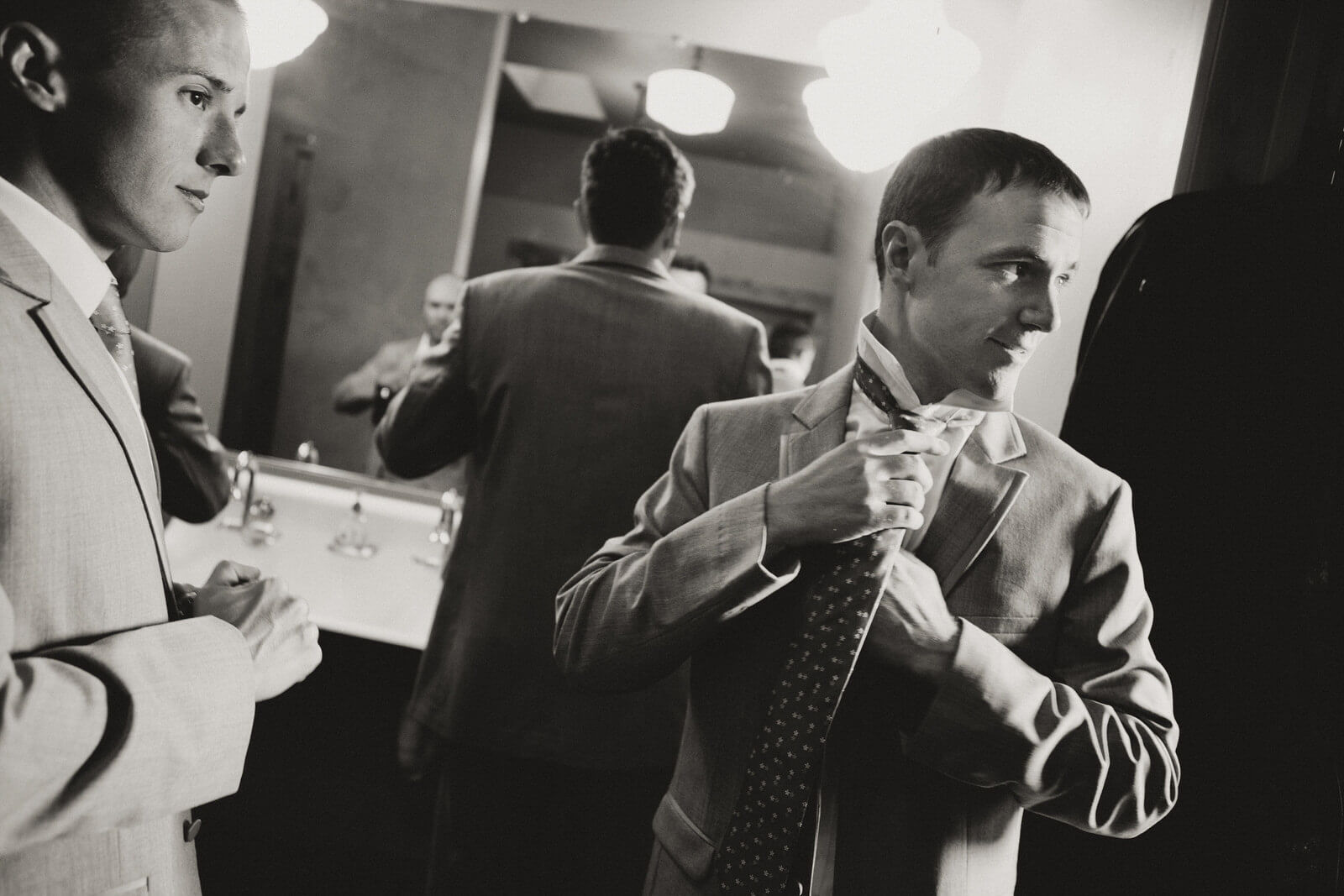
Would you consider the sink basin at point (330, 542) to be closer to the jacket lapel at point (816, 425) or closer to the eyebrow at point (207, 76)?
the jacket lapel at point (816, 425)

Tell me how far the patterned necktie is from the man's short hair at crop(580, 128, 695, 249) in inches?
40.5

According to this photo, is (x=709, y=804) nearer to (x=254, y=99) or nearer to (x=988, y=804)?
(x=988, y=804)

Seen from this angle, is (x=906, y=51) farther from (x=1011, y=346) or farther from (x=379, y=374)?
(x=379, y=374)

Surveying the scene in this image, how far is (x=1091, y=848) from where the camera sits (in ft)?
4.17

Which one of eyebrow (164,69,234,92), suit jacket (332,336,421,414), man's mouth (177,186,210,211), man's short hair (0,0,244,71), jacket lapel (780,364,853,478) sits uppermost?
man's short hair (0,0,244,71)

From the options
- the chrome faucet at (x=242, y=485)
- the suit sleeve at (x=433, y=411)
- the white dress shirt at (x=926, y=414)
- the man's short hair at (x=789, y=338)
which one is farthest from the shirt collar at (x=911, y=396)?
the chrome faucet at (x=242, y=485)

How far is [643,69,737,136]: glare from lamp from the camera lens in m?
2.39

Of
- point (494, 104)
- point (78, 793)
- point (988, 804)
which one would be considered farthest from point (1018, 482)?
point (494, 104)

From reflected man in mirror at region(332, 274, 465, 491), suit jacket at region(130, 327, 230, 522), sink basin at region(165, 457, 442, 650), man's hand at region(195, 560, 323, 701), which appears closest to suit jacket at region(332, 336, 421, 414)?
reflected man in mirror at region(332, 274, 465, 491)

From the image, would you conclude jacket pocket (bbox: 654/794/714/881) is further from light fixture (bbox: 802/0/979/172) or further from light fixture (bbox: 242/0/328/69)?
light fixture (bbox: 242/0/328/69)

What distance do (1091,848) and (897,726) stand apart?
51 centimetres

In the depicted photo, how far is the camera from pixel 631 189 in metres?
1.79

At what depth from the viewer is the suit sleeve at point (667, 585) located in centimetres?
94

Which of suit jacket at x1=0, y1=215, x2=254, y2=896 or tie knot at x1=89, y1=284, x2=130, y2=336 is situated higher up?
tie knot at x1=89, y1=284, x2=130, y2=336
